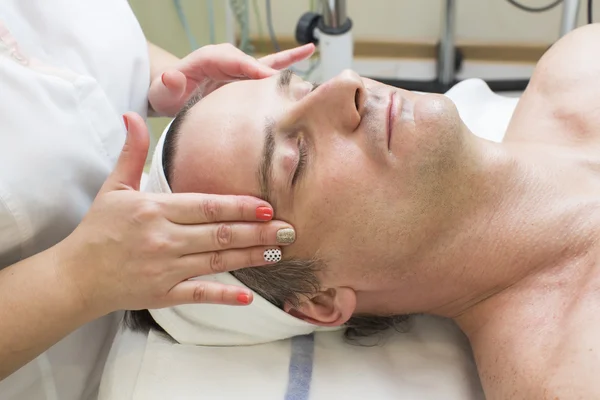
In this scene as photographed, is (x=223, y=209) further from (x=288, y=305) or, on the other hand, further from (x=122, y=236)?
(x=288, y=305)

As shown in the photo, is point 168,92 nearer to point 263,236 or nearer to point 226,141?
point 226,141

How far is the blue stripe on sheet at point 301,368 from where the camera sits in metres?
1.13

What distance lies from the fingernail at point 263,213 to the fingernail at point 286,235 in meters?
0.04

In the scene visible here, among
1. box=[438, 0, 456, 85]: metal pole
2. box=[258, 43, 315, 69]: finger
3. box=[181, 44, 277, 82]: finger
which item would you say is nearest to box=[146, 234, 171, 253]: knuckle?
box=[181, 44, 277, 82]: finger

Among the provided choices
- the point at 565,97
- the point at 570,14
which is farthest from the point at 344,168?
the point at 570,14

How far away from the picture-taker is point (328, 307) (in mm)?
1171

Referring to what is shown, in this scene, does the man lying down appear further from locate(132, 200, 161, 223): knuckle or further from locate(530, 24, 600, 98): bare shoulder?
locate(530, 24, 600, 98): bare shoulder

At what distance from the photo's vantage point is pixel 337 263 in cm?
109

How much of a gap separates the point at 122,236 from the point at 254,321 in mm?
303

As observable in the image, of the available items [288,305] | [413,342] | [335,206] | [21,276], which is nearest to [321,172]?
[335,206]

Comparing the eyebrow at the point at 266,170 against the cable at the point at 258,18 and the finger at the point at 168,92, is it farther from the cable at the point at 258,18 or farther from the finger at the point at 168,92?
the cable at the point at 258,18

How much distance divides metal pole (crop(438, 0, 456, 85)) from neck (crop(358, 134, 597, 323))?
1.41m

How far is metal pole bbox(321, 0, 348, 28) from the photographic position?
1861 mm

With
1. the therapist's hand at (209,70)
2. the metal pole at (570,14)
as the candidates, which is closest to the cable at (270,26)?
the metal pole at (570,14)
